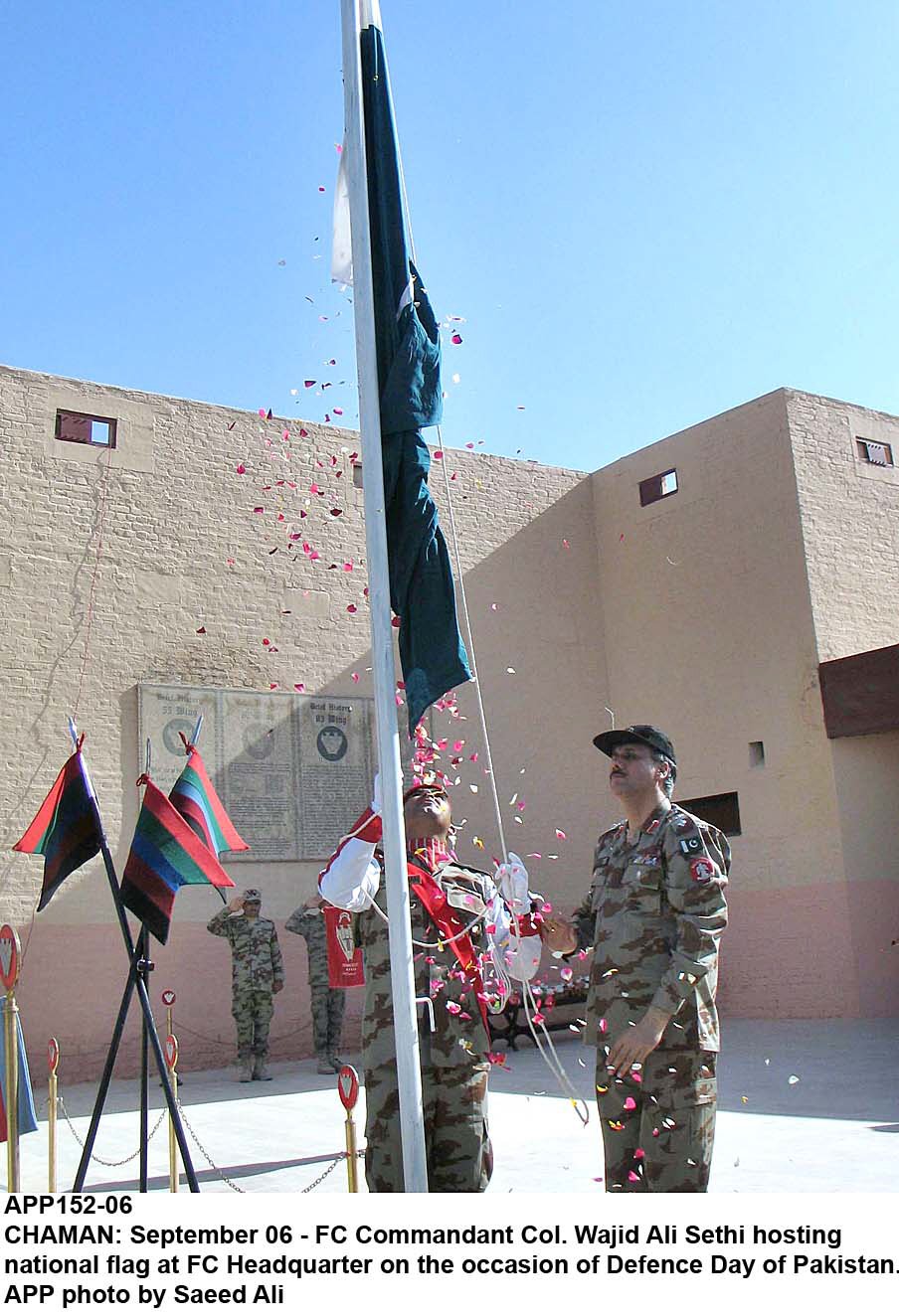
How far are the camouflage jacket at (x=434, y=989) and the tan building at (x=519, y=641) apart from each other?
6656 millimetres

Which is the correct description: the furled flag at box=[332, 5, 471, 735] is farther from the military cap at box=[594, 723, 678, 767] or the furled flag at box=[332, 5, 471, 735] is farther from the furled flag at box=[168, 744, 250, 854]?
the furled flag at box=[168, 744, 250, 854]

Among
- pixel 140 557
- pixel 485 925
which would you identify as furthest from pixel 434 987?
pixel 140 557

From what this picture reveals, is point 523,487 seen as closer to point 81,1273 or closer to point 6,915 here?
point 6,915

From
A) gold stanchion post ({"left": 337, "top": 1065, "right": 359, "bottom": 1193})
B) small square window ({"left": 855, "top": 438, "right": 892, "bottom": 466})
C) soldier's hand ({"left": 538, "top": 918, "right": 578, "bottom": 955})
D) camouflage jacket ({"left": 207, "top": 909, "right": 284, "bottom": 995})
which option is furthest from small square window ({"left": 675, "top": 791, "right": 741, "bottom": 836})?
gold stanchion post ({"left": 337, "top": 1065, "right": 359, "bottom": 1193})

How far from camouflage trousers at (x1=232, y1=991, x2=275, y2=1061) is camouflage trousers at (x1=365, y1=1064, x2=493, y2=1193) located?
674cm

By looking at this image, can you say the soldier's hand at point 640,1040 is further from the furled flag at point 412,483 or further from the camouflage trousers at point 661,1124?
the furled flag at point 412,483

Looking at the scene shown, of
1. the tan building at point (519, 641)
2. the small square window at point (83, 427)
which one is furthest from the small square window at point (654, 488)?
the small square window at point (83, 427)

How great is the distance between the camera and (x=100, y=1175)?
6.13 metres

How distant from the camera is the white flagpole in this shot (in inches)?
109

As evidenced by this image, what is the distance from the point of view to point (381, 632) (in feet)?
9.86

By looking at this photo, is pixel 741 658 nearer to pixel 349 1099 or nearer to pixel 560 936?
pixel 560 936

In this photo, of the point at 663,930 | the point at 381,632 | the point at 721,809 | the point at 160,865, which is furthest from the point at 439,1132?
the point at 721,809

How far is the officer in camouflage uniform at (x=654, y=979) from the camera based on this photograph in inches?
122

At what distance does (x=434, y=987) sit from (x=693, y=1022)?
2.40 ft
